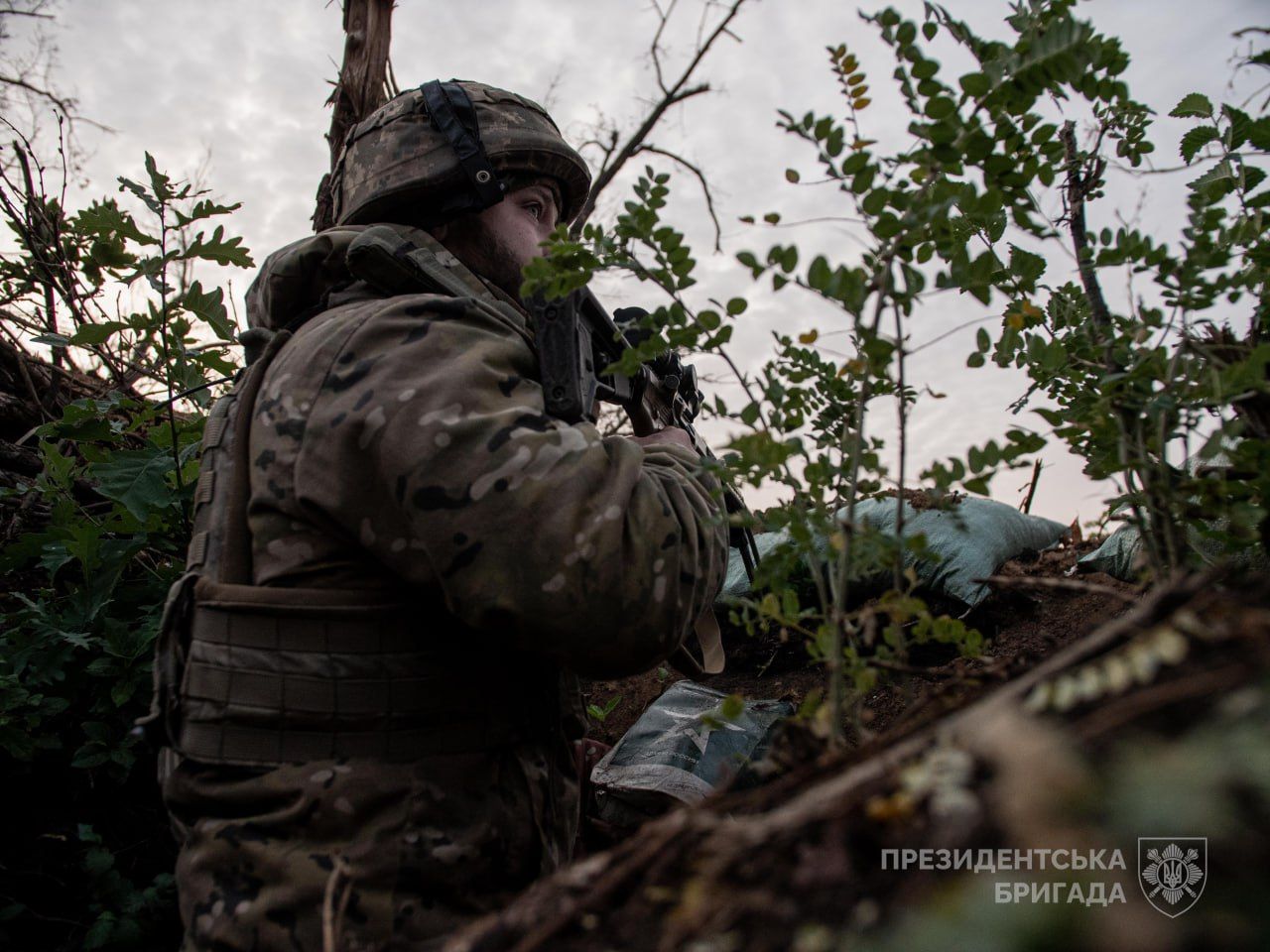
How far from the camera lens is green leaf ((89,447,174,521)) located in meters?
2.42

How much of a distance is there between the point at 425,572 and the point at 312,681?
0.28m

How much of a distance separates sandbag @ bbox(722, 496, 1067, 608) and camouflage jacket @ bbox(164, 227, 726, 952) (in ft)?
8.19

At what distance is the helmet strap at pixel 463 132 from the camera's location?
2332 mm

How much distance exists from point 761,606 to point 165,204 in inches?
83.0

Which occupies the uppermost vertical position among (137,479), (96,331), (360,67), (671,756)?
(360,67)

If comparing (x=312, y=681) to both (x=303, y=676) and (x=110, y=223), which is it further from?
(x=110, y=223)

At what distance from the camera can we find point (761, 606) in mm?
1156

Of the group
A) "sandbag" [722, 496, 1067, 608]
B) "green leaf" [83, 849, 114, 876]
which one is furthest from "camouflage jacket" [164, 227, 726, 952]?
"sandbag" [722, 496, 1067, 608]

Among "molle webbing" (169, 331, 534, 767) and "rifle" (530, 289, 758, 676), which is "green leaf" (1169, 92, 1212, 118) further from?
"molle webbing" (169, 331, 534, 767)

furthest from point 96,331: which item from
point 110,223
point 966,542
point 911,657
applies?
point 966,542

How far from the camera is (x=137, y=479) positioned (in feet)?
8.07

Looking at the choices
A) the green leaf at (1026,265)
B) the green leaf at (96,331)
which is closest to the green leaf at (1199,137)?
the green leaf at (1026,265)

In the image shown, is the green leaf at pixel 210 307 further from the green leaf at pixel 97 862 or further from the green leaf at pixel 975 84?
the green leaf at pixel 975 84

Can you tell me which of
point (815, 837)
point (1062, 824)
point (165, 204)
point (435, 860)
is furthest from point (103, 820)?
point (1062, 824)
